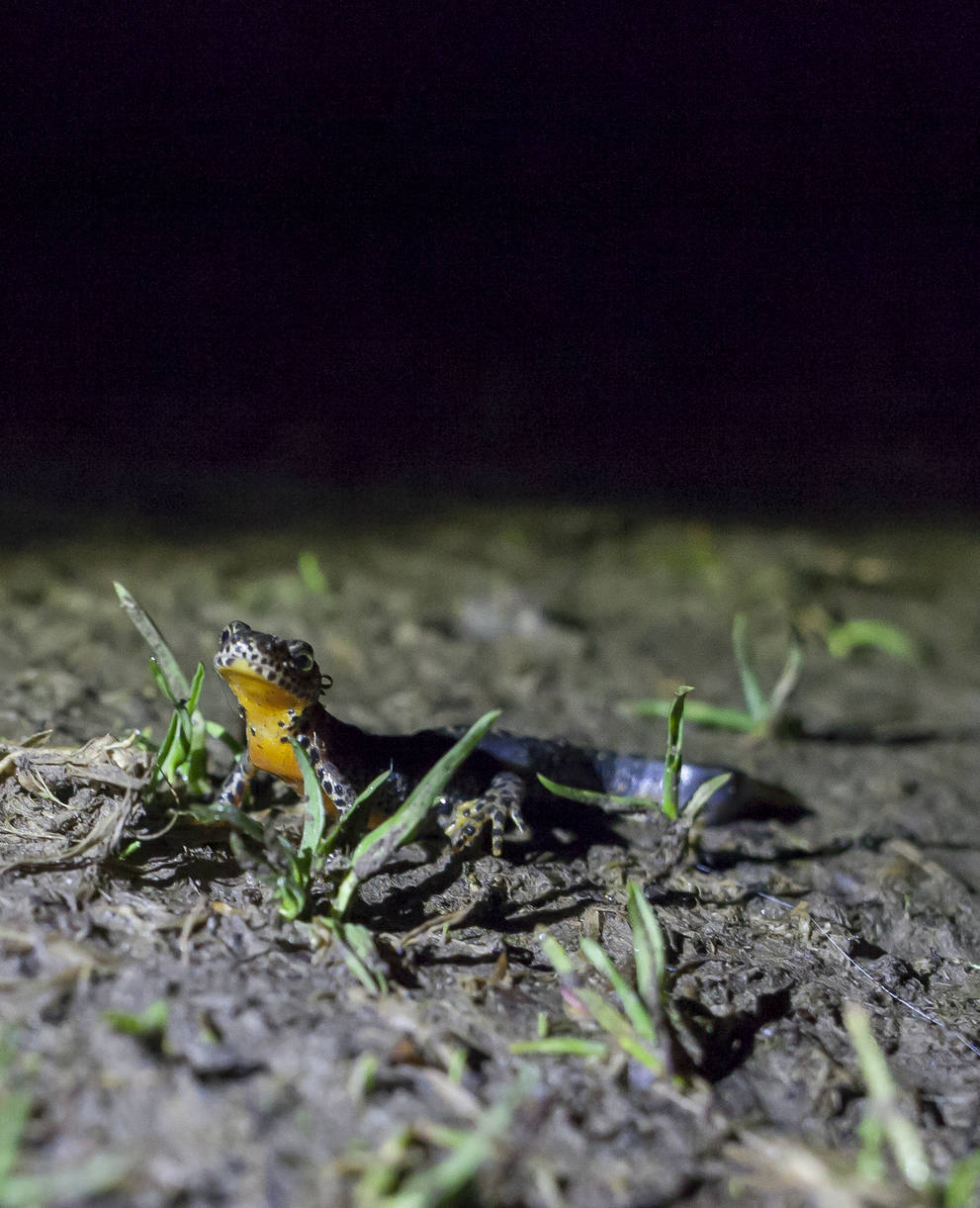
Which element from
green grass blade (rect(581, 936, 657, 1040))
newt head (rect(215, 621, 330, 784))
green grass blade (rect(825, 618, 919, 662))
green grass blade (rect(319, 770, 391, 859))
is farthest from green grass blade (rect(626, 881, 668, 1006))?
green grass blade (rect(825, 618, 919, 662))

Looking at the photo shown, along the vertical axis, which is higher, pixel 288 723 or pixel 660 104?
pixel 660 104

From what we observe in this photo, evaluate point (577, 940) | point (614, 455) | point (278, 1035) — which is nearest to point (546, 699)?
point (577, 940)

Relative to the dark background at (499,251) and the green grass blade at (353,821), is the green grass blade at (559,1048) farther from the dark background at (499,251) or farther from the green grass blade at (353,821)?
the dark background at (499,251)

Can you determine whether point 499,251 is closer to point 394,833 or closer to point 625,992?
point 394,833

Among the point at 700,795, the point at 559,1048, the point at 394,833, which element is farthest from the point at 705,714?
the point at 559,1048

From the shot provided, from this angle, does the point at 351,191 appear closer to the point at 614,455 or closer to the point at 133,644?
the point at 614,455

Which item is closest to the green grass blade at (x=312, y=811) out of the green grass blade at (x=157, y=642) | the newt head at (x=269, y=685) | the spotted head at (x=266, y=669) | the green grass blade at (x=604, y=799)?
the newt head at (x=269, y=685)
